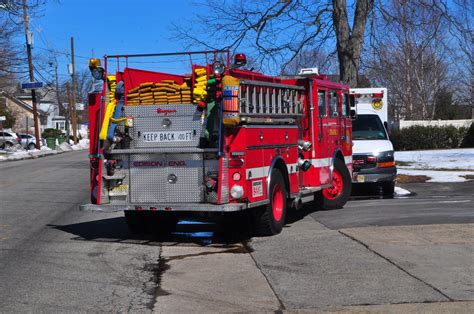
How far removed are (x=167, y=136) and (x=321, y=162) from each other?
353cm

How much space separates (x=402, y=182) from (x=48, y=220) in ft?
37.8

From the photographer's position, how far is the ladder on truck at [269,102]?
855 cm

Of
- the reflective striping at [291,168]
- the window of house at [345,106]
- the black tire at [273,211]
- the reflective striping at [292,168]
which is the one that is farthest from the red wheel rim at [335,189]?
the black tire at [273,211]

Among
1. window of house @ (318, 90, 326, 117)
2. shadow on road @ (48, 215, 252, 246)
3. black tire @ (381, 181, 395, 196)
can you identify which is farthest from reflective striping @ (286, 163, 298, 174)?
black tire @ (381, 181, 395, 196)

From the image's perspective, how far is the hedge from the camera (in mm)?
35312

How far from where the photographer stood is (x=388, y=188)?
1552 cm

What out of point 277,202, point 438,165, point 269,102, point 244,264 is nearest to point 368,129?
point 277,202

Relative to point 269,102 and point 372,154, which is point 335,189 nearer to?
point 372,154

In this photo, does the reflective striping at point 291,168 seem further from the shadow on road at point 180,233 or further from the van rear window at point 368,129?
the van rear window at point 368,129

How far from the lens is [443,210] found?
11.7m

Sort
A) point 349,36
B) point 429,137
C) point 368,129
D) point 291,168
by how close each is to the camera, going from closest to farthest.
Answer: point 291,168, point 368,129, point 349,36, point 429,137

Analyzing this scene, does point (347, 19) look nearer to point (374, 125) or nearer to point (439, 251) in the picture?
point (374, 125)

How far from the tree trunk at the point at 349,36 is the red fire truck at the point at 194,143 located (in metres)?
9.96

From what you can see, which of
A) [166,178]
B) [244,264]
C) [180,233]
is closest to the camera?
[244,264]
